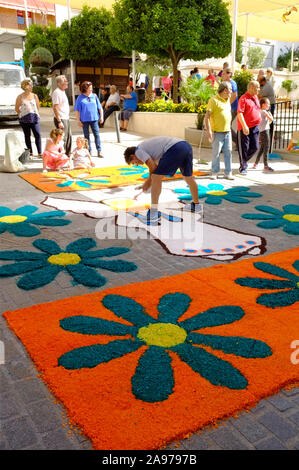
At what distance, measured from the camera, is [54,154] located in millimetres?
8281

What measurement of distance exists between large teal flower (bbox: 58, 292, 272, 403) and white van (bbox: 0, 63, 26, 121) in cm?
1382

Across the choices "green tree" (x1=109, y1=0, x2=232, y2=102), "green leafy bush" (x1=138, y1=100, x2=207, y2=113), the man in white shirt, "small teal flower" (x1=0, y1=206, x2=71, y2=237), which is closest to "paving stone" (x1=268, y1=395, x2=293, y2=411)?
"small teal flower" (x1=0, y1=206, x2=71, y2=237)

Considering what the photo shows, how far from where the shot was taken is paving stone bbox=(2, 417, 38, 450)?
1943 mm

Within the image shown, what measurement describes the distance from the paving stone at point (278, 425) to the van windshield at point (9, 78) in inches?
627

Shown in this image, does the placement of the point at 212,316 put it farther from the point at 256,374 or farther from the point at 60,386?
the point at 60,386

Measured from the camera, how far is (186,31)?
1278cm

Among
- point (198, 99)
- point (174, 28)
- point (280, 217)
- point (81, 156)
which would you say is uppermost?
point (174, 28)

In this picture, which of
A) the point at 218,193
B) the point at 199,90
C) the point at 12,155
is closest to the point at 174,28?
the point at 199,90

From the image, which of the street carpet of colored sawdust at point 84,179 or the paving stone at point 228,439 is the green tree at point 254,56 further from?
A: the paving stone at point 228,439

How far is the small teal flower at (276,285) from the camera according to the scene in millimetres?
3247

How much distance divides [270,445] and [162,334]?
99cm

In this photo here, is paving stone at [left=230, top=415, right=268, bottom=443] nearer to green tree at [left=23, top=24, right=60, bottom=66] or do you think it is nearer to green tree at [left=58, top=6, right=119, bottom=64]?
green tree at [left=58, top=6, right=119, bottom=64]

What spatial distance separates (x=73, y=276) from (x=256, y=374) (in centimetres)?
185

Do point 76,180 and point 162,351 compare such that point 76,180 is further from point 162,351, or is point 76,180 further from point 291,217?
point 162,351
